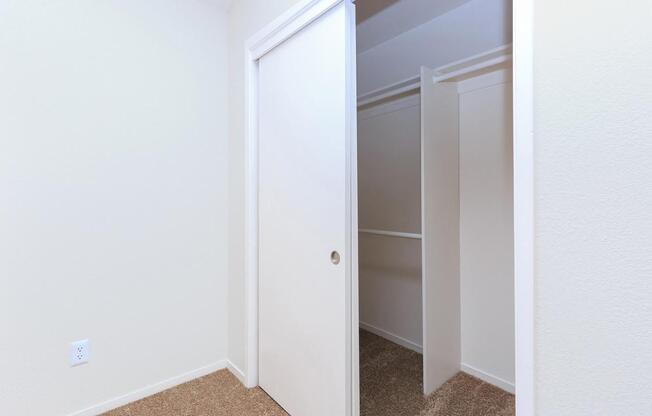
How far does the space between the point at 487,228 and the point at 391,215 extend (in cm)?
77

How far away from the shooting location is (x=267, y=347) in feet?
6.37

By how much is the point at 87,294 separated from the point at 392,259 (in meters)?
2.03

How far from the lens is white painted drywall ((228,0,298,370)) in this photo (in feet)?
6.82

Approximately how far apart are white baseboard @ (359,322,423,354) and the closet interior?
0.01m

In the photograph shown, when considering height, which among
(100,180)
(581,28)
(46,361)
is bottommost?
(46,361)

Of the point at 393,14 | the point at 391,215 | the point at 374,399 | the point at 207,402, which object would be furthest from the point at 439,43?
the point at 207,402

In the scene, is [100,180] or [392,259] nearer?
[100,180]

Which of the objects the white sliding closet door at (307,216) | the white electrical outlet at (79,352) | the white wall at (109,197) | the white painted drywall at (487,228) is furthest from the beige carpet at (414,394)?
the white electrical outlet at (79,352)

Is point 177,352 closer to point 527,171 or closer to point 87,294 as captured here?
point 87,294

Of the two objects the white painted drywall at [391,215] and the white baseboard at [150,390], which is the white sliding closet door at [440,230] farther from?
the white baseboard at [150,390]

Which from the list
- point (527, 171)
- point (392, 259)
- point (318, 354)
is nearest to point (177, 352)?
point (318, 354)

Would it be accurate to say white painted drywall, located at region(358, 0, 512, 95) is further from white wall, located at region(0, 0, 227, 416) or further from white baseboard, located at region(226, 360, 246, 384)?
white baseboard, located at region(226, 360, 246, 384)

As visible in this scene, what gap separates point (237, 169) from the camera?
2.15 metres

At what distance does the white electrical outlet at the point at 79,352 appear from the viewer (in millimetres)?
1707
